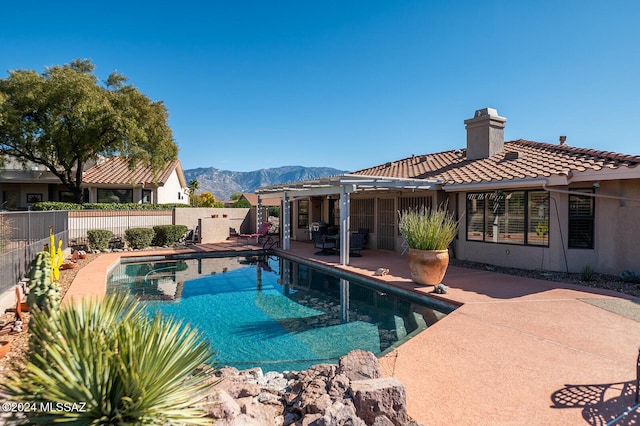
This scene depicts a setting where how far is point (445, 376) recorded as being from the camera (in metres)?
4.28

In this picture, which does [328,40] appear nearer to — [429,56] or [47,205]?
[429,56]

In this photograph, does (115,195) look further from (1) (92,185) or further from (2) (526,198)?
(2) (526,198)

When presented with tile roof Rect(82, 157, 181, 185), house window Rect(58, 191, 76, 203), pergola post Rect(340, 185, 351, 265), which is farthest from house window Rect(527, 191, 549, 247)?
house window Rect(58, 191, 76, 203)

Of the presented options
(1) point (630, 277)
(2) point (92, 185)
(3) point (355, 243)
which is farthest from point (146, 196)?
(1) point (630, 277)

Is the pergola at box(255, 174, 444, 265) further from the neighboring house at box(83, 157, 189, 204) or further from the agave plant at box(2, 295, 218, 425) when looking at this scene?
the neighboring house at box(83, 157, 189, 204)

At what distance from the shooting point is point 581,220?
9.91 metres

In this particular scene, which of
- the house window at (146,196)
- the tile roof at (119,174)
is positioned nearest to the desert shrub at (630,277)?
the tile roof at (119,174)

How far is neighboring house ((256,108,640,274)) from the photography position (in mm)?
9383

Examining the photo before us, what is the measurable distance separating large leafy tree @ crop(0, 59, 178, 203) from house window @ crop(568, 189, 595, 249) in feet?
70.5

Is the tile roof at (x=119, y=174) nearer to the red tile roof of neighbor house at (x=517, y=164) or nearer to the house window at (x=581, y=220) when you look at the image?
the red tile roof of neighbor house at (x=517, y=164)

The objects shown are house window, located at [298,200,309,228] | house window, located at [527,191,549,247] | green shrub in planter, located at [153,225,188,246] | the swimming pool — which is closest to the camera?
the swimming pool

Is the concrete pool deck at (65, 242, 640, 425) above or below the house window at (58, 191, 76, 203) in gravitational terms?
below

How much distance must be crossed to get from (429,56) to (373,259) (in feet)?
32.5

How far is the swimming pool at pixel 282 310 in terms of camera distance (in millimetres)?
6098
